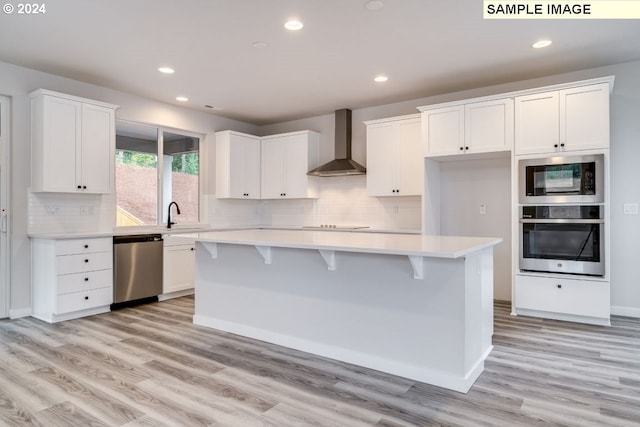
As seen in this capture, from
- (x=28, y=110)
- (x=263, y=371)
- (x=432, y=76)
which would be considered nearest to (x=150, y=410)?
(x=263, y=371)

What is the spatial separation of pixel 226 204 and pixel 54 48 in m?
3.21

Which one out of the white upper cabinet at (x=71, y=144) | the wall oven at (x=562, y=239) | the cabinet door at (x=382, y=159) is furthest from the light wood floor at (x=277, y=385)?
the cabinet door at (x=382, y=159)

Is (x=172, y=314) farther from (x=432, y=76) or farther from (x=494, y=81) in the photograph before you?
(x=494, y=81)

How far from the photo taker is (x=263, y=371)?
107 inches

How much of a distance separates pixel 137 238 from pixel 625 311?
5.45m

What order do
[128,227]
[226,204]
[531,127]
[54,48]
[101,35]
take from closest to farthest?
[101,35] < [54,48] < [531,127] < [128,227] < [226,204]

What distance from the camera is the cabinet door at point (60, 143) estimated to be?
13.3 ft

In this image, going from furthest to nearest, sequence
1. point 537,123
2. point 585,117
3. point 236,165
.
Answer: point 236,165
point 537,123
point 585,117

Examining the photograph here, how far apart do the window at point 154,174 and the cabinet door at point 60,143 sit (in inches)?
30.2

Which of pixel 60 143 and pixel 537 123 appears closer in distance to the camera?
pixel 537 123

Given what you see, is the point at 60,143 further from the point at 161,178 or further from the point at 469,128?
the point at 469,128

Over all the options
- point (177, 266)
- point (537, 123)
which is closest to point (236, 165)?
point (177, 266)

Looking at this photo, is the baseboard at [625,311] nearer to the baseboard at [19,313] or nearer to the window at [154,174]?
the window at [154,174]

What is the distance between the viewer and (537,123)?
4.02 m
